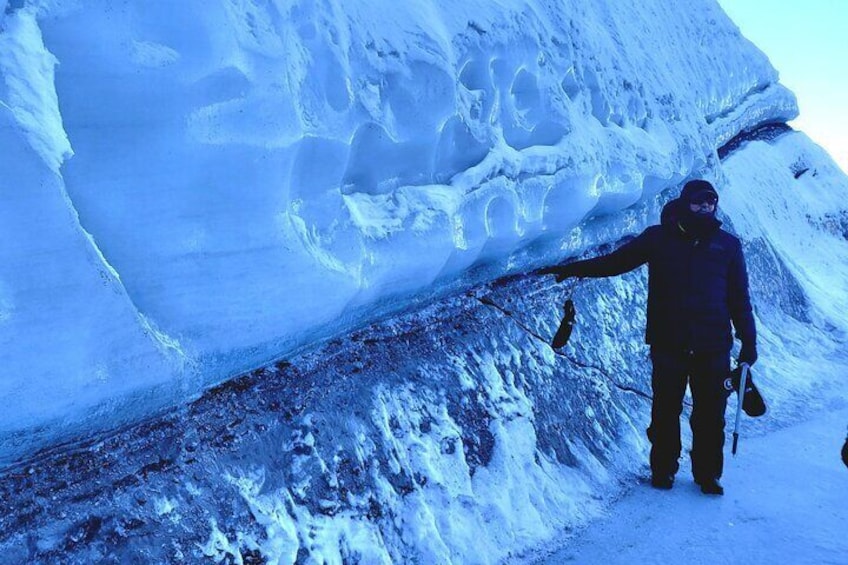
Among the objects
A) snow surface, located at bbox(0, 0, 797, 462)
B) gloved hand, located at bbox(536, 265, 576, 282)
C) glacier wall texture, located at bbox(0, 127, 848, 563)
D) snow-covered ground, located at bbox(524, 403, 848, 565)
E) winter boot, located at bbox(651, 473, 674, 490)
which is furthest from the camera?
gloved hand, located at bbox(536, 265, 576, 282)

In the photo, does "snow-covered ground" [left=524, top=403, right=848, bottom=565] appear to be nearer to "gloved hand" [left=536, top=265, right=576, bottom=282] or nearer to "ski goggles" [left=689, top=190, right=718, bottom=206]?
"gloved hand" [left=536, top=265, right=576, bottom=282]

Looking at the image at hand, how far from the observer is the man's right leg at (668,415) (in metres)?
3.03

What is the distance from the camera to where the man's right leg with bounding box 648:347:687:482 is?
303cm

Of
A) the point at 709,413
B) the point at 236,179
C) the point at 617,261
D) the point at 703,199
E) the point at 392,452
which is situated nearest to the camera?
the point at 236,179

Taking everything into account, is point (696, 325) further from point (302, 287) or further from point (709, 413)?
point (302, 287)

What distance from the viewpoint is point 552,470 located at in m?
2.86

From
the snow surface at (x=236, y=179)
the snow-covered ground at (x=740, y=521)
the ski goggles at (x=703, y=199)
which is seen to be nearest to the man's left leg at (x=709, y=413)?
the snow-covered ground at (x=740, y=521)

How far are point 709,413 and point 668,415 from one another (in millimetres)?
167

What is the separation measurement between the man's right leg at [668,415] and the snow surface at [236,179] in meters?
0.88

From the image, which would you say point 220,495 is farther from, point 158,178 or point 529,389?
point 529,389

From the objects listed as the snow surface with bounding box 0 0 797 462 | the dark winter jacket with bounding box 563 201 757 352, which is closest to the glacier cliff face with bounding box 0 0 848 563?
the snow surface with bounding box 0 0 797 462

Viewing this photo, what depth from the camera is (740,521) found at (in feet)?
8.87

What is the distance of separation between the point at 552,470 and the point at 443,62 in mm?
1689

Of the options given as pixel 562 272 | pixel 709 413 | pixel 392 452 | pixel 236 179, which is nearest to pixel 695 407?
pixel 709 413
